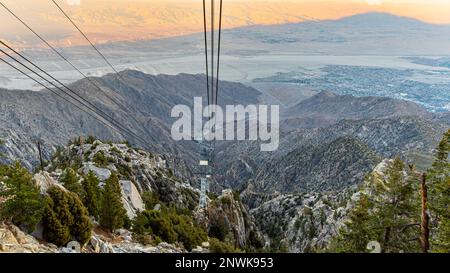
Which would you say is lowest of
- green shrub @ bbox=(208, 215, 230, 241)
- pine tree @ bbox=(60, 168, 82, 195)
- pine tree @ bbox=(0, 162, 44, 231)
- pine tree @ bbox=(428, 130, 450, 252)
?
green shrub @ bbox=(208, 215, 230, 241)

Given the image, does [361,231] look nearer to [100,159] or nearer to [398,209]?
[398,209]

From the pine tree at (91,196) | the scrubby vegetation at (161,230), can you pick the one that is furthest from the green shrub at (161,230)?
the pine tree at (91,196)

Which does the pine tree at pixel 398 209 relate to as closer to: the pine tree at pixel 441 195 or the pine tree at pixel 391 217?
the pine tree at pixel 391 217

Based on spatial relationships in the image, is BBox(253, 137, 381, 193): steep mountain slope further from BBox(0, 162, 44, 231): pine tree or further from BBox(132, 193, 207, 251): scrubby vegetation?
BBox(0, 162, 44, 231): pine tree

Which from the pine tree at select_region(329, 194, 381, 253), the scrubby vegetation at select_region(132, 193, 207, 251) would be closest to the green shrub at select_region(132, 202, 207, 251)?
the scrubby vegetation at select_region(132, 193, 207, 251)

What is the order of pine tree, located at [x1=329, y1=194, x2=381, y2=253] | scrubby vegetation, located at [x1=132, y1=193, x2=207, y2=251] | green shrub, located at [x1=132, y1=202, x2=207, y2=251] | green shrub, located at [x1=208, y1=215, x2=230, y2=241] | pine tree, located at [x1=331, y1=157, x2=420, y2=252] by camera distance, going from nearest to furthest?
pine tree, located at [x1=331, y1=157, x2=420, y2=252] < pine tree, located at [x1=329, y1=194, x2=381, y2=253] < scrubby vegetation, located at [x1=132, y1=193, x2=207, y2=251] < green shrub, located at [x1=132, y1=202, x2=207, y2=251] < green shrub, located at [x1=208, y1=215, x2=230, y2=241]
